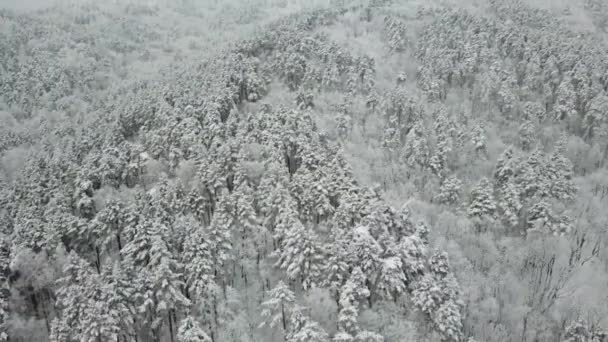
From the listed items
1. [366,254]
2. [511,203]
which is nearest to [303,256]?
[366,254]

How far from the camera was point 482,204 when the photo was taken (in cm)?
6806

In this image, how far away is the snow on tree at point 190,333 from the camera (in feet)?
134

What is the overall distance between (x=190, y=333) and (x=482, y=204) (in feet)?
155

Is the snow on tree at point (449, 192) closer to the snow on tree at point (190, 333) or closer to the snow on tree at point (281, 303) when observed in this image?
the snow on tree at point (281, 303)

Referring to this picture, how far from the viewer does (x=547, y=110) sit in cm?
9988

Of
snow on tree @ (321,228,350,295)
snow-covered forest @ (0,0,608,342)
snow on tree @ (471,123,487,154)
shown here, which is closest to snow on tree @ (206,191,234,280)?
snow-covered forest @ (0,0,608,342)

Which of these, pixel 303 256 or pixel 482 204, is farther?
pixel 482 204

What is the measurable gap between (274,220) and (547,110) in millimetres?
73126

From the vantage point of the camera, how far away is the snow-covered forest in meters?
48.3

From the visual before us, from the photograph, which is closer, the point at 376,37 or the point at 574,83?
the point at 574,83

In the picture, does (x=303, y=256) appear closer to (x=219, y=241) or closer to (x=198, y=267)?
(x=219, y=241)

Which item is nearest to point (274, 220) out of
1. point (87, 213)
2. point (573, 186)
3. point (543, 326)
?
point (87, 213)

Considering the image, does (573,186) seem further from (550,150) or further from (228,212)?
(228,212)

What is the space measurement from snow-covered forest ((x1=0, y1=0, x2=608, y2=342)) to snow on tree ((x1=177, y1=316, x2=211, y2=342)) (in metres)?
0.19
